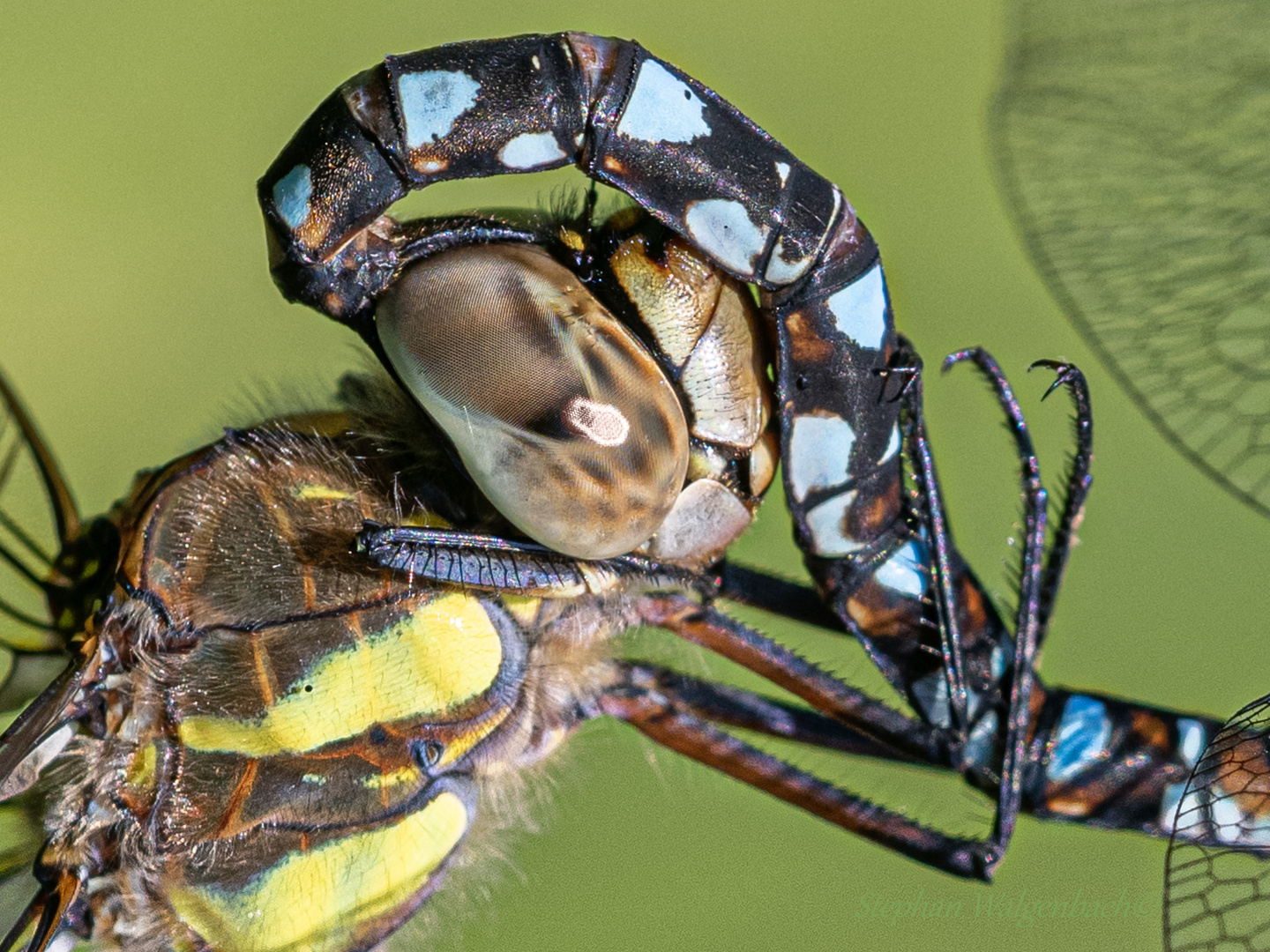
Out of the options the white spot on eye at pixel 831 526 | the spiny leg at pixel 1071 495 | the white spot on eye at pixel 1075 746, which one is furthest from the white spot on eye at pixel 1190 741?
the white spot on eye at pixel 831 526

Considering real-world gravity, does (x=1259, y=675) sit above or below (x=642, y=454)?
below

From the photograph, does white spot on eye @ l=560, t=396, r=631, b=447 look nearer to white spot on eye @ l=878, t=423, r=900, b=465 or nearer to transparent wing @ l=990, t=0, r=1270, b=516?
white spot on eye @ l=878, t=423, r=900, b=465

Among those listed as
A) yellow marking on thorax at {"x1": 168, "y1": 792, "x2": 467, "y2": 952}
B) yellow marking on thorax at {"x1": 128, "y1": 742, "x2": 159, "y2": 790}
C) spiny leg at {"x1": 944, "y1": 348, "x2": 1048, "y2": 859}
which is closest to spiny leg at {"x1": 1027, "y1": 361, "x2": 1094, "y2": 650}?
spiny leg at {"x1": 944, "y1": 348, "x2": 1048, "y2": 859}

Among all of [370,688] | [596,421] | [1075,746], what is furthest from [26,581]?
[1075,746]

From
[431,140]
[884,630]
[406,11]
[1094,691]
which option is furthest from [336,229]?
[406,11]

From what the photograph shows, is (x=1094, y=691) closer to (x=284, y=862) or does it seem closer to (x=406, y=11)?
(x=284, y=862)
